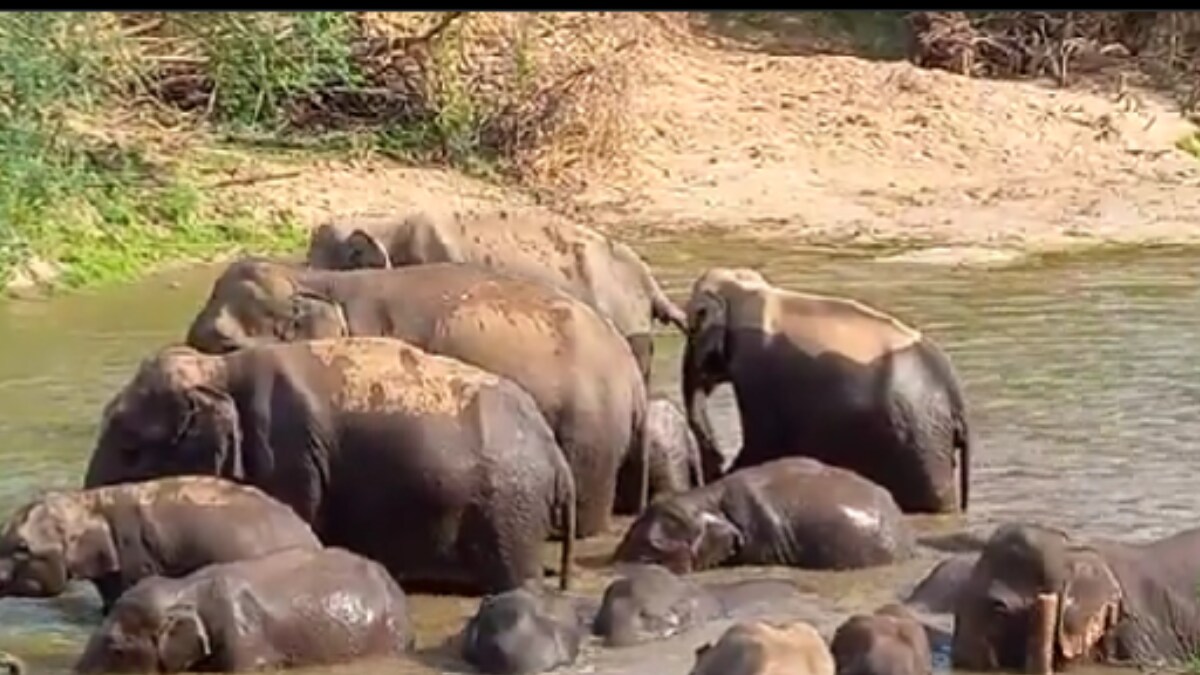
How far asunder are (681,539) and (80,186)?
23.9 ft

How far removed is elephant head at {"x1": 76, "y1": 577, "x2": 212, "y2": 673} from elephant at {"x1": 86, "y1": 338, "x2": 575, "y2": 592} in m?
1.11

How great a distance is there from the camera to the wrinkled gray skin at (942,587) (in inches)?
338

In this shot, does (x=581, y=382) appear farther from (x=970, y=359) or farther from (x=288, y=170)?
(x=288, y=170)

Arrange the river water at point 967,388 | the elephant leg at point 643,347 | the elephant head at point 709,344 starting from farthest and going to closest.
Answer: the elephant leg at point 643,347
the elephant head at point 709,344
the river water at point 967,388

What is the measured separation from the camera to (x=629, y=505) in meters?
10.4

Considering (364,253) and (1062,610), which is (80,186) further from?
(1062,610)

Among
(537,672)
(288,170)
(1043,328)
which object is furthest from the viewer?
(288,170)

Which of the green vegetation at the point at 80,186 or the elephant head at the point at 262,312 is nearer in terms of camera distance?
the elephant head at the point at 262,312

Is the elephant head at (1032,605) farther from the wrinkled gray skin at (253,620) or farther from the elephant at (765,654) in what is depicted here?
the wrinkled gray skin at (253,620)

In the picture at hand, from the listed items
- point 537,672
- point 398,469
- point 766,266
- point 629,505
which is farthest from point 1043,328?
point 537,672

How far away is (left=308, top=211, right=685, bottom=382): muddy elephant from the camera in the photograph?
37.6ft

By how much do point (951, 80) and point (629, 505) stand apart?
11.0 metres

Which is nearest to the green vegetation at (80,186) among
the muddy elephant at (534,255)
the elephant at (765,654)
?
the muddy elephant at (534,255)

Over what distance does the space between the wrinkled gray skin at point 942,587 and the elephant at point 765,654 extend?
126 centimetres
